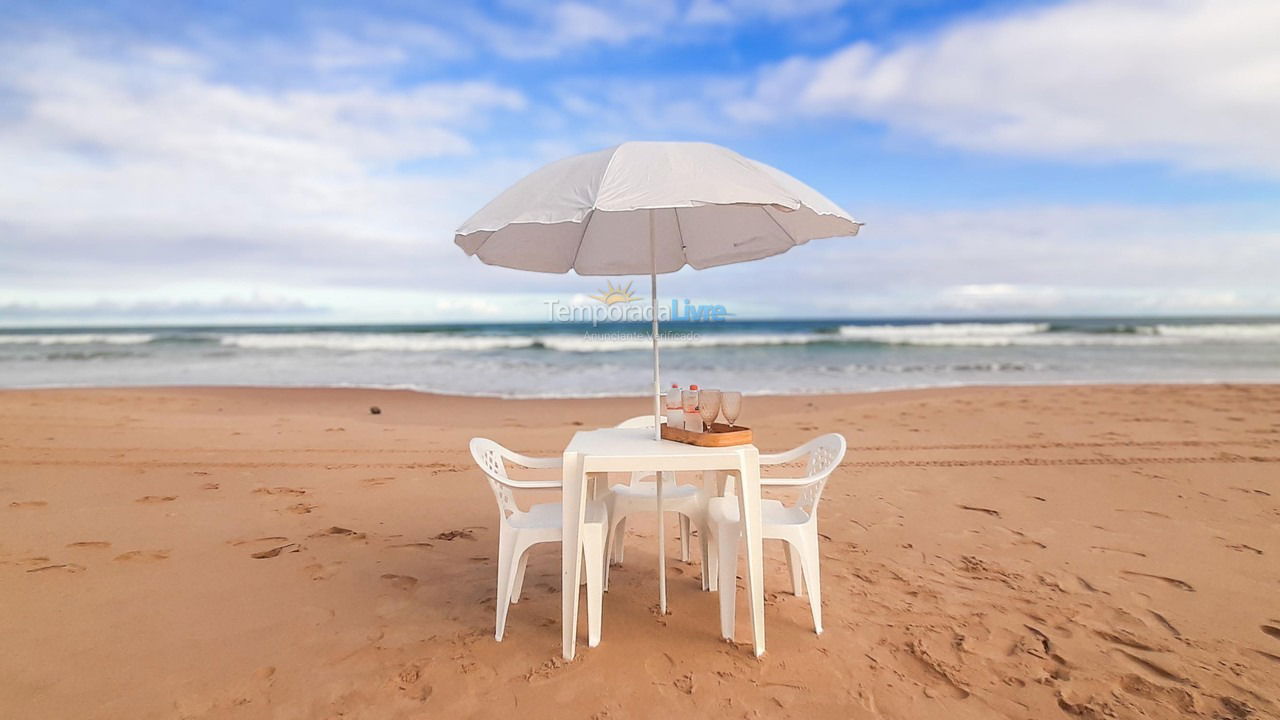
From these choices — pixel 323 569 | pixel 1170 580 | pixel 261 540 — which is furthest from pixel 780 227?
pixel 261 540

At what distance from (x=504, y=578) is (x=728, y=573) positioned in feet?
3.09

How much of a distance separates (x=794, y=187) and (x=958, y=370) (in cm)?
1496

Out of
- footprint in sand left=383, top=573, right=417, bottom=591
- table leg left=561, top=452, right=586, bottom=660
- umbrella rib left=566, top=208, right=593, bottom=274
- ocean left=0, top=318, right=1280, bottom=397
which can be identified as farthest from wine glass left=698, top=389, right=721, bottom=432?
ocean left=0, top=318, right=1280, bottom=397

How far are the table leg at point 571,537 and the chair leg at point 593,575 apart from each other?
0.09 m

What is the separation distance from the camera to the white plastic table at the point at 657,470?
2.42m

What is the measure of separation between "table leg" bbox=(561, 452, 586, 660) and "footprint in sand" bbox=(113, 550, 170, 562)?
101 inches

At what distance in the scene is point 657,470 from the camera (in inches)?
97.3

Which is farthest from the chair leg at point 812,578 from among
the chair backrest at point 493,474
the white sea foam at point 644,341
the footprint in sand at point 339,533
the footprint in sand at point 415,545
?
the white sea foam at point 644,341

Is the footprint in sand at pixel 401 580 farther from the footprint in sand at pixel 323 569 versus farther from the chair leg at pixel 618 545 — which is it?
the chair leg at pixel 618 545

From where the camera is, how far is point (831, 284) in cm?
2530

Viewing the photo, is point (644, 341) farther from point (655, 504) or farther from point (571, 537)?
point (571, 537)

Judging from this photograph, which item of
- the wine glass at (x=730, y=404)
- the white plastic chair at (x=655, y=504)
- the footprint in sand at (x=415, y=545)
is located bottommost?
the footprint in sand at (x=415, y=545)

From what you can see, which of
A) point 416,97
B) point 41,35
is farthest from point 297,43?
point 41,35

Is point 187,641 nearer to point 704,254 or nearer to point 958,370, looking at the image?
point 704,254
